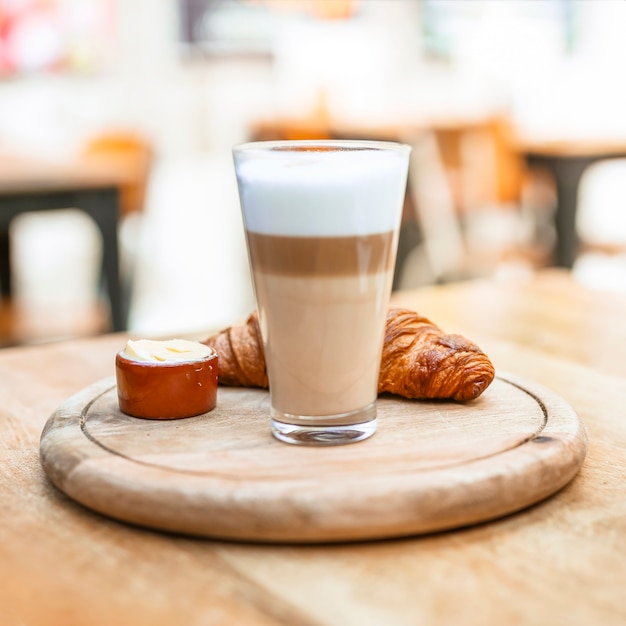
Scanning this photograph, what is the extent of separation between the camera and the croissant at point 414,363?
714 millimetres

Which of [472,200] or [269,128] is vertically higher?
[269,128]

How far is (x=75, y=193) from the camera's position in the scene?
2.55m

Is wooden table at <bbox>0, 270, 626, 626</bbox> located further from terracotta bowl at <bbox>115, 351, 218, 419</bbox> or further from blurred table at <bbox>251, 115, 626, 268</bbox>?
blurred table at <bbox>251, 115, 626, 268</bbox>

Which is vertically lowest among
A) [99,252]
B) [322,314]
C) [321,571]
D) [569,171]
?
[99,252]

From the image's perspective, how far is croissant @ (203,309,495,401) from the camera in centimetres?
71

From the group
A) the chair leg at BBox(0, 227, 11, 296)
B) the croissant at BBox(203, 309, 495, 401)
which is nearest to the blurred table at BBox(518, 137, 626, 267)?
the chair leg at BBox(0, 227, 11, 296)

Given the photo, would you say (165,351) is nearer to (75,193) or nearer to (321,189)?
(321,189)

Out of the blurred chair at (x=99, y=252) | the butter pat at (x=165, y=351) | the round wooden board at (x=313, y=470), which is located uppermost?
the butter pat at (x=165, y=351)

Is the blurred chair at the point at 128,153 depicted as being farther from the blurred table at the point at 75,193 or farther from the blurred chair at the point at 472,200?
the blurred chair at the point at 472,200

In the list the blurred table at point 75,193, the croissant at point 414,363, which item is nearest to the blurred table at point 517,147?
the blurred table at point 75,193

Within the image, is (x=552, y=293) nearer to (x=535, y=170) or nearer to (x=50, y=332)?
(x=50, y=332)

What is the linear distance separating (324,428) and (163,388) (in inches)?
5.2

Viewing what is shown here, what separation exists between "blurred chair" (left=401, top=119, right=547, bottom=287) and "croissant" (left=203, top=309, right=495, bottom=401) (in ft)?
11.0

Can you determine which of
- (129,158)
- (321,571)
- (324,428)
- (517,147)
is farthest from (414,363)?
(517,147)
